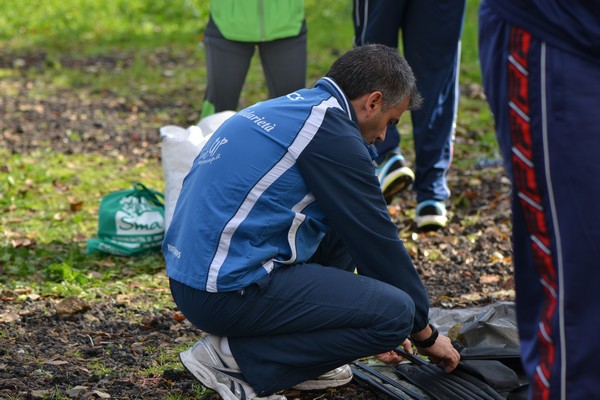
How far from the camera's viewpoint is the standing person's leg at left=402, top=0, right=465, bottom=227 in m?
5.73

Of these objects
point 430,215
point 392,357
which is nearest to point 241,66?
point 430,215

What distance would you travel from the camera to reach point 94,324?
458cm

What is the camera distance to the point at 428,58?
5.77 meters

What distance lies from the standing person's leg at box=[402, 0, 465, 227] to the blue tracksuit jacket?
7.83 feet

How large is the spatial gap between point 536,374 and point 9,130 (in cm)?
671

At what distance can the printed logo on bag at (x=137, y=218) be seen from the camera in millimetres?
5566

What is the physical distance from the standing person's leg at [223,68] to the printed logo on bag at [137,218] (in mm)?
864

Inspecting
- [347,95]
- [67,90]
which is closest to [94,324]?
[347,95]

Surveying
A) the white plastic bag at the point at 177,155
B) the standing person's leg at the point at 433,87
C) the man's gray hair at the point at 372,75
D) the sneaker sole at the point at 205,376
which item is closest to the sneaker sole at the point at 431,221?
the standing person's leg at the point at 433,87

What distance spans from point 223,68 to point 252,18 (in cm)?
37

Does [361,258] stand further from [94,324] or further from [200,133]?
[200,133]

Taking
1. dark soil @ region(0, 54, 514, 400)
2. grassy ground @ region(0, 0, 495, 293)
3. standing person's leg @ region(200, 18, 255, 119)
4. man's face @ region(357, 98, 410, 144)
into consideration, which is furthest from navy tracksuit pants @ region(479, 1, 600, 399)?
standing person's leg @ region(200, 18, 255, 119)

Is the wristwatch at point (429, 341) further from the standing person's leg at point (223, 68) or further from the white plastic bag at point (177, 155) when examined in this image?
the standing person's leg at point (223, 68)

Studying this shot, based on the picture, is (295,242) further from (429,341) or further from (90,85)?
(90,85)
